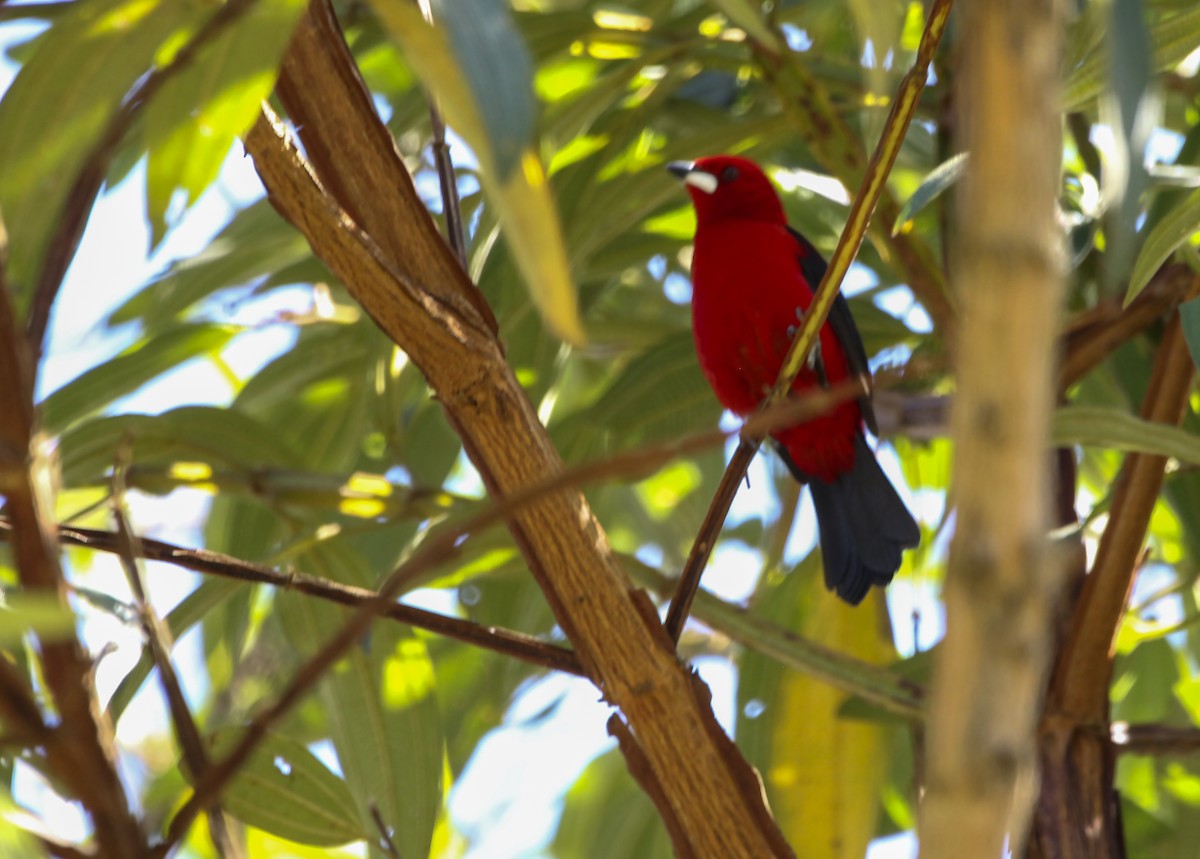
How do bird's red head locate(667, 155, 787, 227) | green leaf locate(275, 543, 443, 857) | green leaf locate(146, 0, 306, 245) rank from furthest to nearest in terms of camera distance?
bird's red head locate(667, 155, 787, 227) → green leaf locate(275, 543, 443, 857) → green leaf locate(146, 0, 306, 245)

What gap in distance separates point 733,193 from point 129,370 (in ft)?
5.63

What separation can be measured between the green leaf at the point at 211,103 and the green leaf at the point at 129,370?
152 cm

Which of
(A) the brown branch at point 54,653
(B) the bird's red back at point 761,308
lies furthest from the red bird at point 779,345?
(A) the brown branch at point 54,653

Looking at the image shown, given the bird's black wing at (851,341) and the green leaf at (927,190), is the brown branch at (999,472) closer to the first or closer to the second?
the green leaf at (927,190)

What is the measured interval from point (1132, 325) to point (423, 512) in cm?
119

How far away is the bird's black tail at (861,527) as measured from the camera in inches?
113

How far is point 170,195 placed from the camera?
1.36 m

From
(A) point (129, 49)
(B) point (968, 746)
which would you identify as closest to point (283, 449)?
(A) point (129, 49)

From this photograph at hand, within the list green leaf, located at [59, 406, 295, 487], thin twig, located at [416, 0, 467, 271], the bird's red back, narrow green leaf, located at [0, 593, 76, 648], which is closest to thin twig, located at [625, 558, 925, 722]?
thin twig, located at [416, 0, 467, 271]

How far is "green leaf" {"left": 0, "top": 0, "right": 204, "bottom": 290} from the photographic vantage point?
1280 millimetres

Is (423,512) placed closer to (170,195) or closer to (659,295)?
(170,195)

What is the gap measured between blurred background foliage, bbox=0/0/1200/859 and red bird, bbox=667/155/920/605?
90mm

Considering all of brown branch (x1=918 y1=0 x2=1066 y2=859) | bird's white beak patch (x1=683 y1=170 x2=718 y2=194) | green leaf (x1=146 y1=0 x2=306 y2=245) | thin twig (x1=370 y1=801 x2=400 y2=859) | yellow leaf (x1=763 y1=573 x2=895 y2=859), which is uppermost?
bird's white beak patch (x1=683 y1=170 x2=718 y2=194)

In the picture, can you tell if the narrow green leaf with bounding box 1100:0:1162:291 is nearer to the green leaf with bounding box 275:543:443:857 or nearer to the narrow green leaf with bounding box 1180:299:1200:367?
the narrow green leaf with bounding box 1180:299:1200:367
